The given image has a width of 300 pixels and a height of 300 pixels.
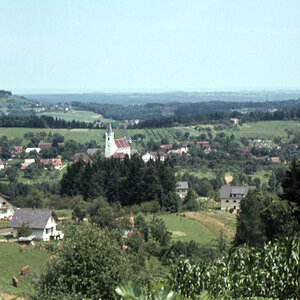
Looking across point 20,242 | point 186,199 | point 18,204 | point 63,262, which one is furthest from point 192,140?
point 63,262

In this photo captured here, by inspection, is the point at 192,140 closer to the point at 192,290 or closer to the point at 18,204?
the point at 18,204

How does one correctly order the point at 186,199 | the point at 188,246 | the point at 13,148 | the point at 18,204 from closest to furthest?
the point at 188,246 < the point at 18,204 < the point at 186,199 < the point at 13,148

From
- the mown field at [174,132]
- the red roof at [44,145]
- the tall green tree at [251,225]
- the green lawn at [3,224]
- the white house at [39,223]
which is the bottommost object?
the red roof at [44,145]

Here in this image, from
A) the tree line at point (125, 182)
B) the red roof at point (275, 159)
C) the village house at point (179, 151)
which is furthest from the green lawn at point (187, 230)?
the village house at point (179, 151)

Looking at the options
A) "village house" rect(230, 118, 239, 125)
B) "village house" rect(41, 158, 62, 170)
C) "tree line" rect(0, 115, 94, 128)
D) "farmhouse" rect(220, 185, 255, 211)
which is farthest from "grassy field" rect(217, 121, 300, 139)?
"farmhouse" rect(220, 185, 255, 211)

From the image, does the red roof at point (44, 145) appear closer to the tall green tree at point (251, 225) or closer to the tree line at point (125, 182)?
the tree line at point (125, 182)

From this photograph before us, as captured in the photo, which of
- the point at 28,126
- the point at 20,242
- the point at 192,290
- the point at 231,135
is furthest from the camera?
the point at 28,126
